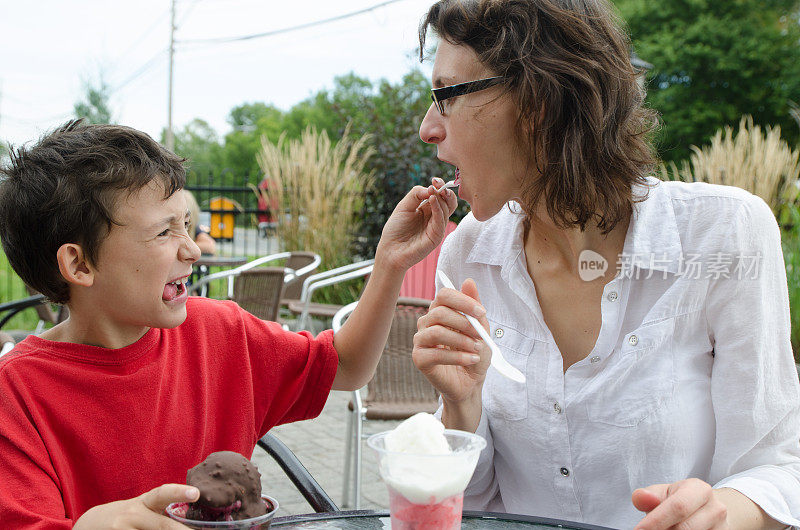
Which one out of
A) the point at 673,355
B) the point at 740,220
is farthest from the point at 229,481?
the point at 740,220

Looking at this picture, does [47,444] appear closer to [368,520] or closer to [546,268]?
[368,520]

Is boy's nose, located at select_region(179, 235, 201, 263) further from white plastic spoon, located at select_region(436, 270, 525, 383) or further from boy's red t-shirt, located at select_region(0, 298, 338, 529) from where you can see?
white plastic spoon, located at select_region(436, 270, 525, 383)

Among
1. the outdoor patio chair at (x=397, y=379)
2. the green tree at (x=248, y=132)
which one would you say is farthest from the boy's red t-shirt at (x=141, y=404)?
the green tree at (x=248, y=132)

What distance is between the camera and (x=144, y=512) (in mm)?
982

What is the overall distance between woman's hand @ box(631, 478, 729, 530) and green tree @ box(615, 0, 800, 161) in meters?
27.4

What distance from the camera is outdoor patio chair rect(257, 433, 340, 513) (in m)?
1.53

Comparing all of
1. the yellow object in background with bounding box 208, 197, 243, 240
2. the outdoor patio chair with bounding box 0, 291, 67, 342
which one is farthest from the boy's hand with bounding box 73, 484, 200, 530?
the yellow object in background with bounding box 208, 197, 243, 240

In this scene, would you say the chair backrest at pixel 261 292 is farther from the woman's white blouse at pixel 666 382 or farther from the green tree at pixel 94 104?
the green tree at pixel 94 104

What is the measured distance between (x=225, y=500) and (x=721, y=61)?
29818 mm

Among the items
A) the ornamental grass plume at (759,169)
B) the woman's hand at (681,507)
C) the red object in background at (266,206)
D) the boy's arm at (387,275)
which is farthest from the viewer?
the red object in background at (266,206)

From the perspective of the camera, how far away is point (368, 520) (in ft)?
4.38

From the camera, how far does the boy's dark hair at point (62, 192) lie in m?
1.47

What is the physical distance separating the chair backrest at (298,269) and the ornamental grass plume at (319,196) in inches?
40.5

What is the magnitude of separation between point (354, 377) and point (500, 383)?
383 mm
